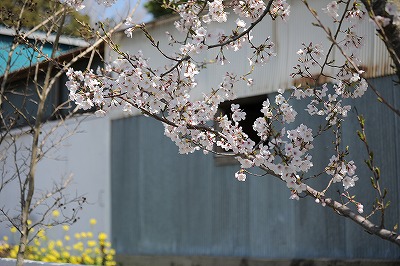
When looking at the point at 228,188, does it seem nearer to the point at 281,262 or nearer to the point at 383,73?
Answer: the point at 281,262

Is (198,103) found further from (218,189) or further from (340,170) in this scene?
(218,189)

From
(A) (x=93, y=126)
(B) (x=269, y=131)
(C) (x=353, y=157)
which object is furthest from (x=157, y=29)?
(B) (x=269, y=131)

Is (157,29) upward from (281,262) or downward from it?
upward

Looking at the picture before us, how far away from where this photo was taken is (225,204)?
11.6 meters

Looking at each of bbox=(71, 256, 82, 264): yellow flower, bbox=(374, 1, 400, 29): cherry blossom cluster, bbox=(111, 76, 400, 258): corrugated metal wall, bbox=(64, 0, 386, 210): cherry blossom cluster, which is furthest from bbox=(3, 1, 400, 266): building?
bbox=(374, 1, 400, 29): cherry blossom cluster

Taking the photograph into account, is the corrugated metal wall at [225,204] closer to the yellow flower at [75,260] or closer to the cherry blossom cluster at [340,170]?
the yellow flower at [75,260]

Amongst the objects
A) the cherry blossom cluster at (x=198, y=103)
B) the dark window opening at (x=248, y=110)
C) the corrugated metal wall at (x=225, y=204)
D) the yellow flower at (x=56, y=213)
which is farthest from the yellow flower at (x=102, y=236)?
the cherry blossom cluster at (x=198, y=103)

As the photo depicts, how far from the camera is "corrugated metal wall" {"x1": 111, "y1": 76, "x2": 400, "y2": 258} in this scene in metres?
9.48

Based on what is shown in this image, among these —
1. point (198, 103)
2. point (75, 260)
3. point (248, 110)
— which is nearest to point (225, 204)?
point (248, 110)

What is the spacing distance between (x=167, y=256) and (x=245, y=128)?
2645 mm

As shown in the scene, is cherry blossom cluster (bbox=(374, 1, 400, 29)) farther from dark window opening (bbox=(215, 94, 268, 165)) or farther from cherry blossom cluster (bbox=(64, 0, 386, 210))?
dark window opening (bbox=(215, 94, 268, 165))

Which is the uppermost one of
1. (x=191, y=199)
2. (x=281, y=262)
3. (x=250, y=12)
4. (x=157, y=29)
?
(x=157, y=29)

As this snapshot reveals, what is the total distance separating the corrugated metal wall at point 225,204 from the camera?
948 cm

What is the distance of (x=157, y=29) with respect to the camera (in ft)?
42.7
